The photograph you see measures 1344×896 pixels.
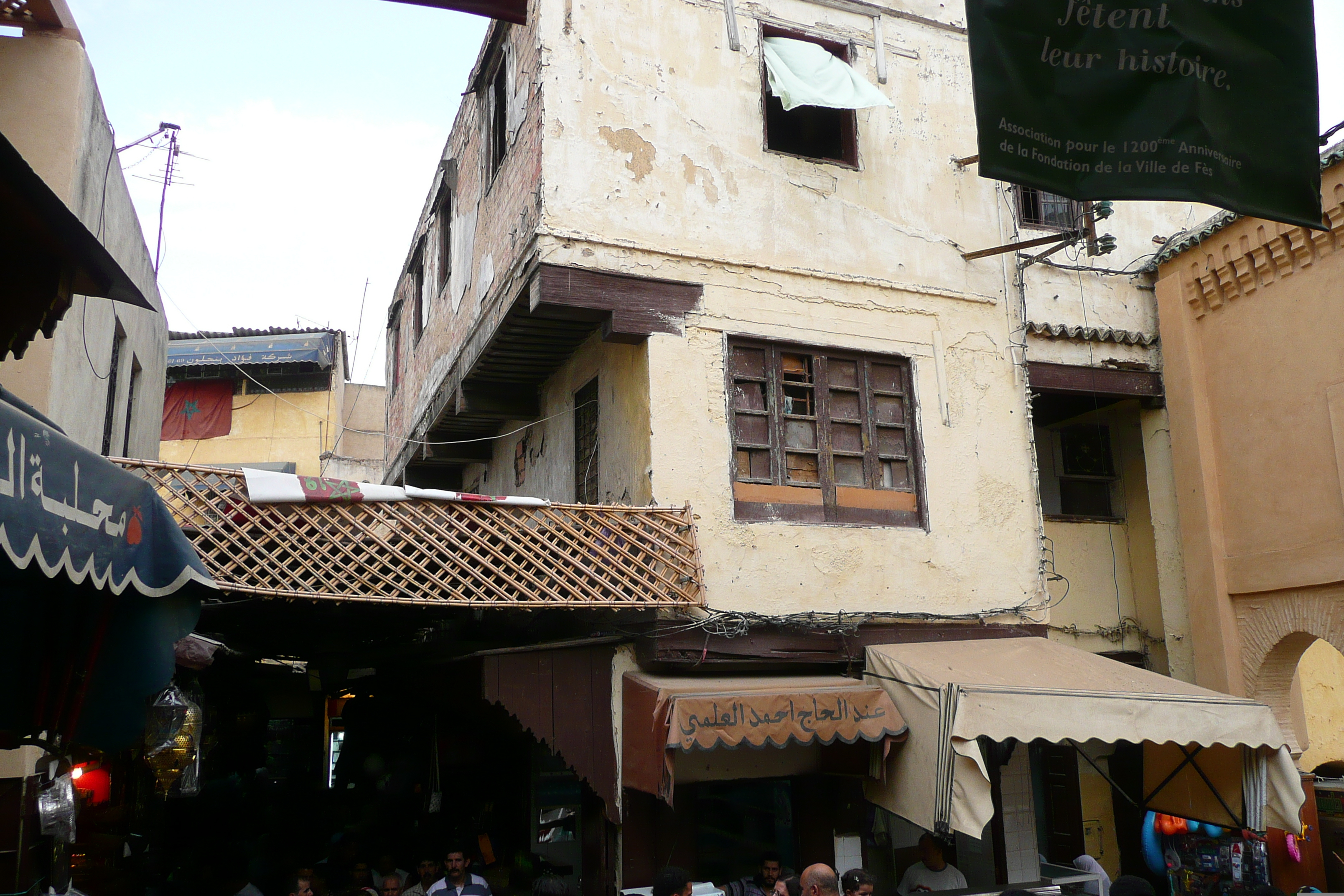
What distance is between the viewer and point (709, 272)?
939cm

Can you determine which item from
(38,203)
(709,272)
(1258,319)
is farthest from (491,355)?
(1258,319)

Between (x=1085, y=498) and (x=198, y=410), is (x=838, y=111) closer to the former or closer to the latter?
(x=1085, y=498)

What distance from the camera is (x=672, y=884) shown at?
6660mm

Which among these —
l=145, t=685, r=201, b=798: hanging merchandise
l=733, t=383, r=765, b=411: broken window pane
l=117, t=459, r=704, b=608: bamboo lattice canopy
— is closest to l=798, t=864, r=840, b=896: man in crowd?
l=117, t=459, r=704, b=608: bamboo lattice canopy

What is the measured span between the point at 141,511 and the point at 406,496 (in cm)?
390

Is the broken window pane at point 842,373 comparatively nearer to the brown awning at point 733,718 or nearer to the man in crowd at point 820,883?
the brown awning at point 733,718

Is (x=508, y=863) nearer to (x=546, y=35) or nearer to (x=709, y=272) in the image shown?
(x=709, y=272)

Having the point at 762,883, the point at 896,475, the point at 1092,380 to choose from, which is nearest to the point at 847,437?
the point at 896,475

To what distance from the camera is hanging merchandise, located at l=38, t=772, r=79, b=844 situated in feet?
22.1

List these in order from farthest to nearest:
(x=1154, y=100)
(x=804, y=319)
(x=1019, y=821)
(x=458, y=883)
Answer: (x=1019, y=821)
(x=804, y=319)
(x=458, y=883)
(x=1154, y=100)

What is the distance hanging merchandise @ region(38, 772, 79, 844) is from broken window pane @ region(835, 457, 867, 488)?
639cm

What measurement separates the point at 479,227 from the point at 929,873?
8082 mm

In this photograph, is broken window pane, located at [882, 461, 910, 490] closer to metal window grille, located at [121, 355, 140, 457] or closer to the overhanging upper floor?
the overhanging upper floor

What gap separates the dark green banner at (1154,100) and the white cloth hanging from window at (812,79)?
14.5 feet
